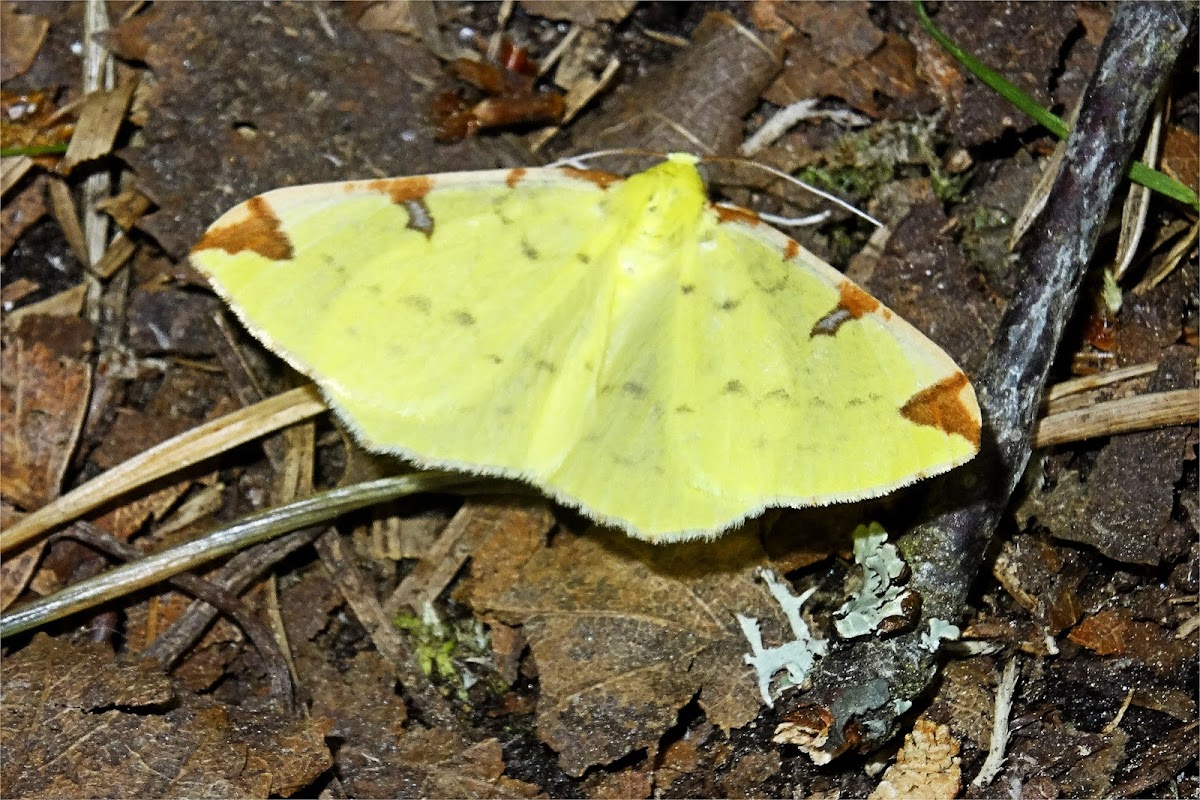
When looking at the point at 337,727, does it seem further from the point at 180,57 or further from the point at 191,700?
the point at 180,57

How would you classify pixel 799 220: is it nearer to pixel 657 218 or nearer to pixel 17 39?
pixel 657 218

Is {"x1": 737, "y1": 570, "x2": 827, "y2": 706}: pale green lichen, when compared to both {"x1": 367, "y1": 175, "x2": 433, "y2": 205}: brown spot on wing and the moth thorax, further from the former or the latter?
{"x1": 367, "y1": 175, "x2": 433, "y2": 205}: brown spot on wing

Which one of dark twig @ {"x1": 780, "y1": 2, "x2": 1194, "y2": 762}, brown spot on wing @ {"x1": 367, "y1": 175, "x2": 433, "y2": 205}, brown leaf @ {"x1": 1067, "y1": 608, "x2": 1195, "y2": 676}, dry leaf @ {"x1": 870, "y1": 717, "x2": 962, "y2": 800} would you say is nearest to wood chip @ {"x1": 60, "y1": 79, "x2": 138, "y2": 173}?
brown spot on wing @ {"x1": 367, "y1": 175, "x2": 433, "y2": 205}

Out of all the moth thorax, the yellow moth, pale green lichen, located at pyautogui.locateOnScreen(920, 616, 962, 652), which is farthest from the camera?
the moth thorax

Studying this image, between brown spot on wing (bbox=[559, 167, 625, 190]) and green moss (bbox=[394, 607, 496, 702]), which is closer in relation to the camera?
brown spot on wing (bbox=[559, 167, 625, 190])

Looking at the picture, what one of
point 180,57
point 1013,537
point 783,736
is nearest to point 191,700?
point 783,736

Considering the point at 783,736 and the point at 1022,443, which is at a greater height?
the point at 1022,443
